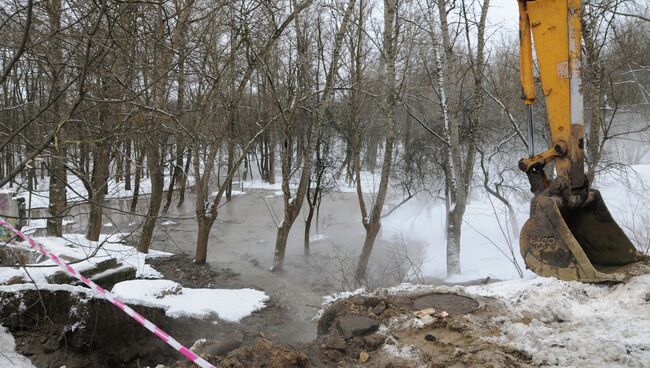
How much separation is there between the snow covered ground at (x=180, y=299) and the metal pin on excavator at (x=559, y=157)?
16.0ft

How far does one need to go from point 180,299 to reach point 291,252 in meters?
9.88

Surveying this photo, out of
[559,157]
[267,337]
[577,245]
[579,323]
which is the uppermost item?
[559,157]

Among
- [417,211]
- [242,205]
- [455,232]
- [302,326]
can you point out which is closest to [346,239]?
[417,211]

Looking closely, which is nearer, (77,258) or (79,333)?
(79,333)

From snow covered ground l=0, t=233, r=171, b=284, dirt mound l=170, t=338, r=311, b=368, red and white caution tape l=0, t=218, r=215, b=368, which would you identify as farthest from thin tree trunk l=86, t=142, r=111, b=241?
dirt mound l=170, t=338, r=311, b=368

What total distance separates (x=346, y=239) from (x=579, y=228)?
15.1 metres

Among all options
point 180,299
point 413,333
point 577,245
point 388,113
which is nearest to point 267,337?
point 180,299

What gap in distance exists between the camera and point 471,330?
4.63m

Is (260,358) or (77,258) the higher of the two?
(77,258)

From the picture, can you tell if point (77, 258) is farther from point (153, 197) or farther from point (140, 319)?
point (153, 197)

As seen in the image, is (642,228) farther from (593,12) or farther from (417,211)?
(417,211)

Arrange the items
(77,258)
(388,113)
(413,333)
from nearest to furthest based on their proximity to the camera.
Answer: (413,333) < (77,258) < (388,113)

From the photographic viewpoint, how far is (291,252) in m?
17.0

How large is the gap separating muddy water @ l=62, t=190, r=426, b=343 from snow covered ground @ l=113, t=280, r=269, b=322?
787 millimetres
